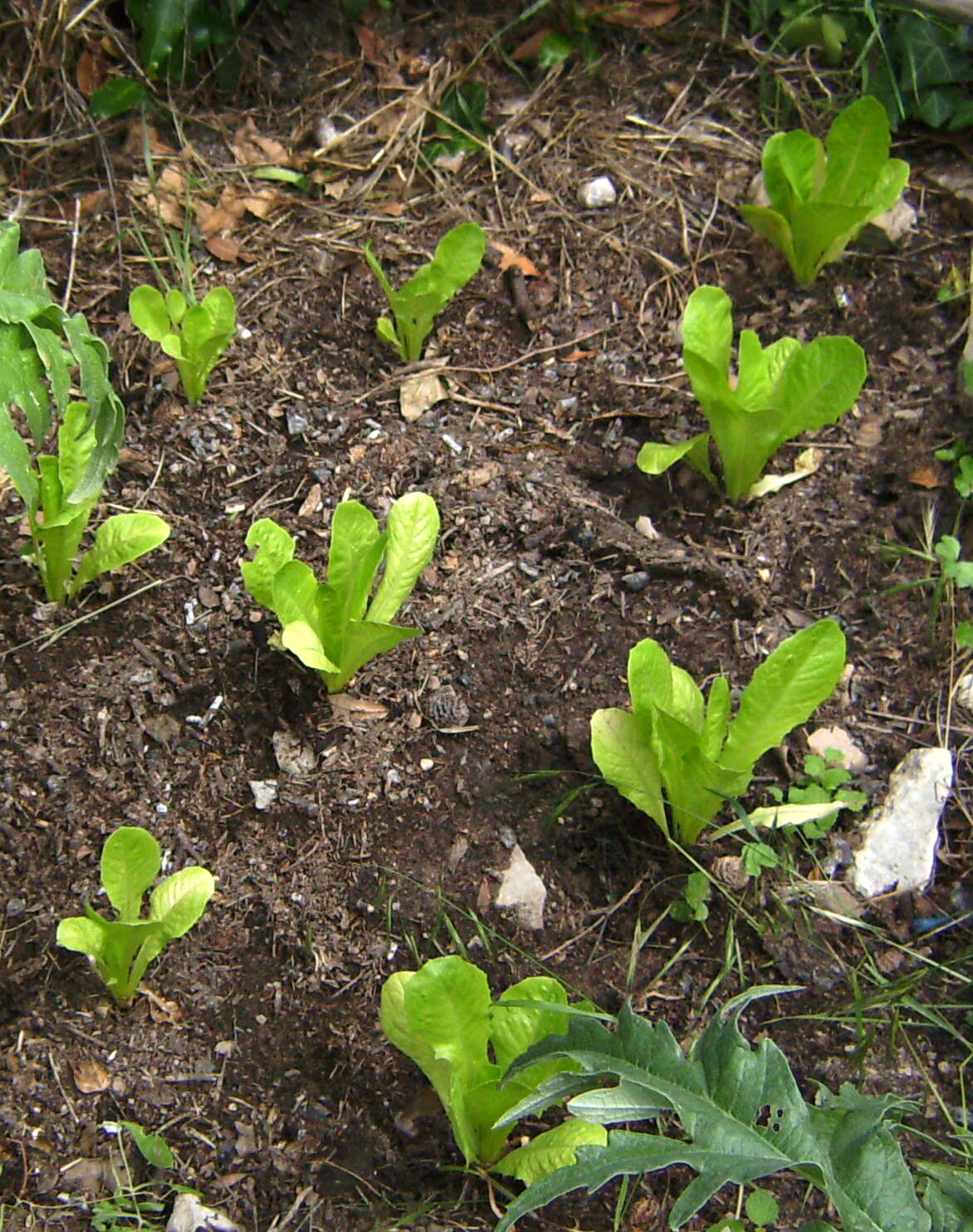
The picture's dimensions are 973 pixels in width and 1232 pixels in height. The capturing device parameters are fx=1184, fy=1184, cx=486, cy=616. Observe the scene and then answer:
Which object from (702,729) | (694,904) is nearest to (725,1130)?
(694,904)

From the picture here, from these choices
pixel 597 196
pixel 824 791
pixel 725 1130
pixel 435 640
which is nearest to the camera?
pixel 725 1130

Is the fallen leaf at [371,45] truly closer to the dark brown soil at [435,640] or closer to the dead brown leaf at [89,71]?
the dark brown soil at [435,640]

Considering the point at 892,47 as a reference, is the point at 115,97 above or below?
above

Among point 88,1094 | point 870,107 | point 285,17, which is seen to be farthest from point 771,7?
point 88,1094

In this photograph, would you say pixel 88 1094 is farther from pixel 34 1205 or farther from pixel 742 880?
pixel 742 880

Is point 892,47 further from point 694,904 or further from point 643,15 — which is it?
point 694,904

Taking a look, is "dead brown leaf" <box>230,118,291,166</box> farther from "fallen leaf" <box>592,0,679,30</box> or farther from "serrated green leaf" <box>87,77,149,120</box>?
"fallen leaf" <box>592,0,679,30</box>
